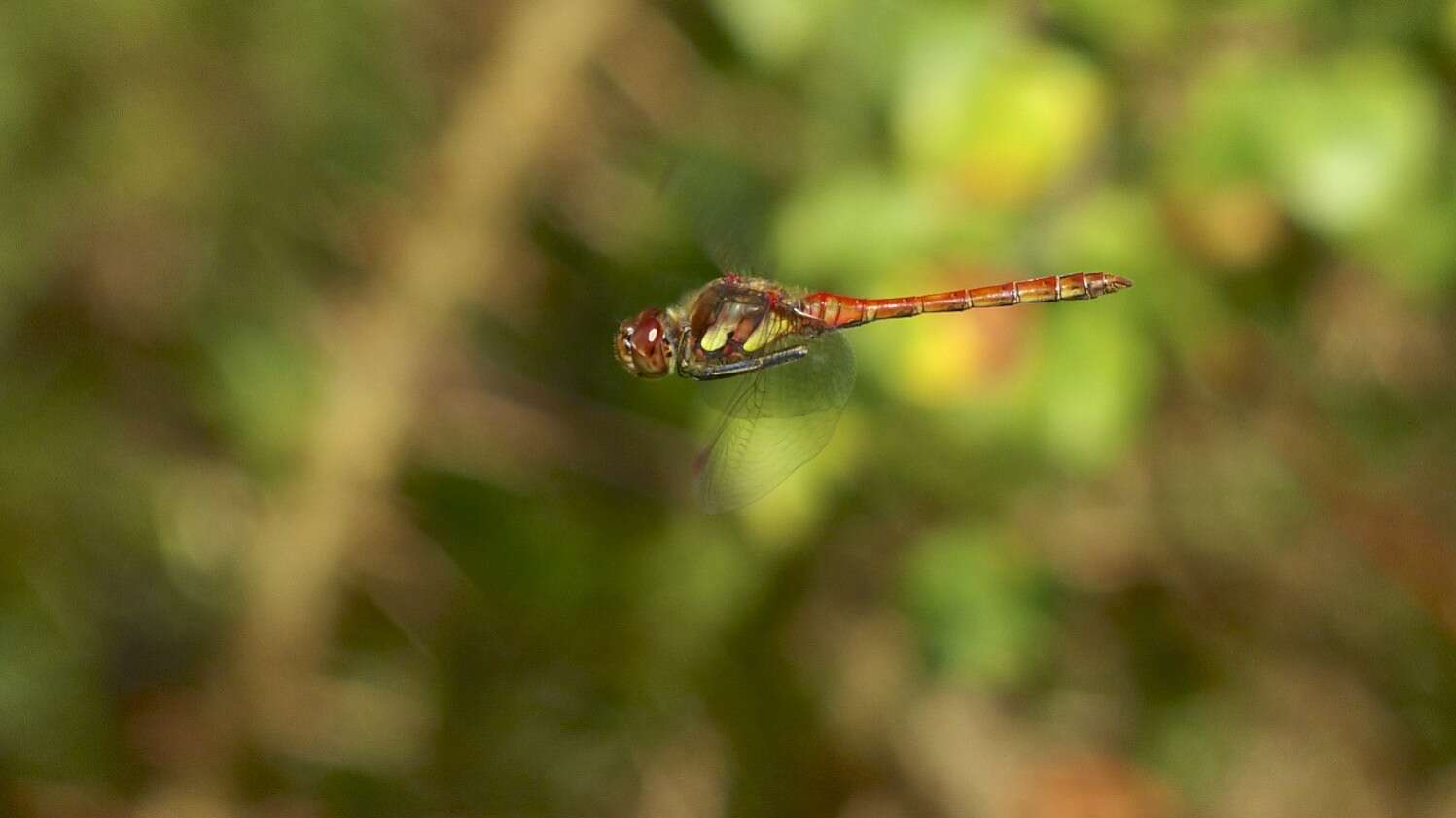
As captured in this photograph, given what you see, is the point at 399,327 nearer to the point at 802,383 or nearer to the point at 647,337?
the point at 647,337

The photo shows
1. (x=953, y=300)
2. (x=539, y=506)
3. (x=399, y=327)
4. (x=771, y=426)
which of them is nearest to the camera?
(x=771, y=426)

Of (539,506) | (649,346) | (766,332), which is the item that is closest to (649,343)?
(649,346)

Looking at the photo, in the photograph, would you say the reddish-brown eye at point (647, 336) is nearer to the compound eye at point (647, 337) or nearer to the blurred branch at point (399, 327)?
the compound eye at point (647, 337)

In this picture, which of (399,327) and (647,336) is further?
(399,327)

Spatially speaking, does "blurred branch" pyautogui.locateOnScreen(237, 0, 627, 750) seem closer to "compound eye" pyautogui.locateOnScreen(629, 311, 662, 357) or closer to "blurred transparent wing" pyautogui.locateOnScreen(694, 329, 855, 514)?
"compound eye" pyautogui.locateOnScreen(629, 311, 662, 357)

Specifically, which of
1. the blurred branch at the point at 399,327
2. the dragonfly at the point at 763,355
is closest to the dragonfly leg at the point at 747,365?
the dragonfly at the point at 763,355

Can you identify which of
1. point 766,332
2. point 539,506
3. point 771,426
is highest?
point 539,506

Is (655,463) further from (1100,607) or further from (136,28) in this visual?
(136,28)
